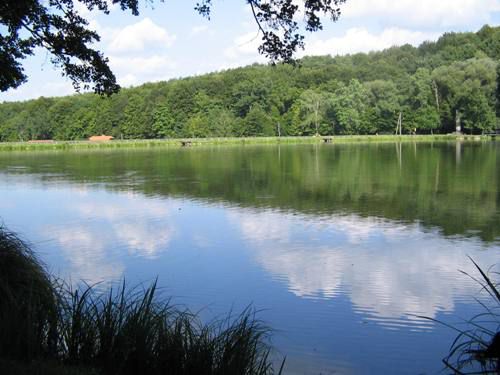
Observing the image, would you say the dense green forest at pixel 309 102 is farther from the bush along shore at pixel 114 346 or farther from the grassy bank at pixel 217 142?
the bush along shore at pixel 114 346

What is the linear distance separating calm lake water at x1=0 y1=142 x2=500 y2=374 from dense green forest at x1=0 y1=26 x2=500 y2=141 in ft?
184

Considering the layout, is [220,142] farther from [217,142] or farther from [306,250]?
[306,250]

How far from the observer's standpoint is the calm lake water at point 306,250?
6.86m

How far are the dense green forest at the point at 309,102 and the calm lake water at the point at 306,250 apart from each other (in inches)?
2212

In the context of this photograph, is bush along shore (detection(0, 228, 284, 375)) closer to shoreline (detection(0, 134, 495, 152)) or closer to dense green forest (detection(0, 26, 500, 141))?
shoreline (detection(0, 134, 495, 152))

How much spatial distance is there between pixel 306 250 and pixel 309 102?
7613 centimetres

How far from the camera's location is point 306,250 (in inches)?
441

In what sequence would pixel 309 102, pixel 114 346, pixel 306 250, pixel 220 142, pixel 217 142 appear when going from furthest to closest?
pixel 309 102 → pixel 217 142 → pixel 220 142 → pixel 306 250 → pixel 114 346

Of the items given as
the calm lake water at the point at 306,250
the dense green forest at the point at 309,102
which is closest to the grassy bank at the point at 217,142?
the dense green forest at the point at 309,102

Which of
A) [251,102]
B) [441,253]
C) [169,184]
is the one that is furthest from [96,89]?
[251,102]

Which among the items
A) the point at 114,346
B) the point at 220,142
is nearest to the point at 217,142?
the point at 220,142

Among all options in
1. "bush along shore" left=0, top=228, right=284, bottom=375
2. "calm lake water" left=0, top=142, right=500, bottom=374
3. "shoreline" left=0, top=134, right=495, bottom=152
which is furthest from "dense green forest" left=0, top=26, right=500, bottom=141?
"bush along shore" left=0, top=228, right=284, bottom=375

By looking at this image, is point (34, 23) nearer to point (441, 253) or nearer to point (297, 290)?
point (297, 290)

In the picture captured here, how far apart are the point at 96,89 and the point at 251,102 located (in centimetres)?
8553
